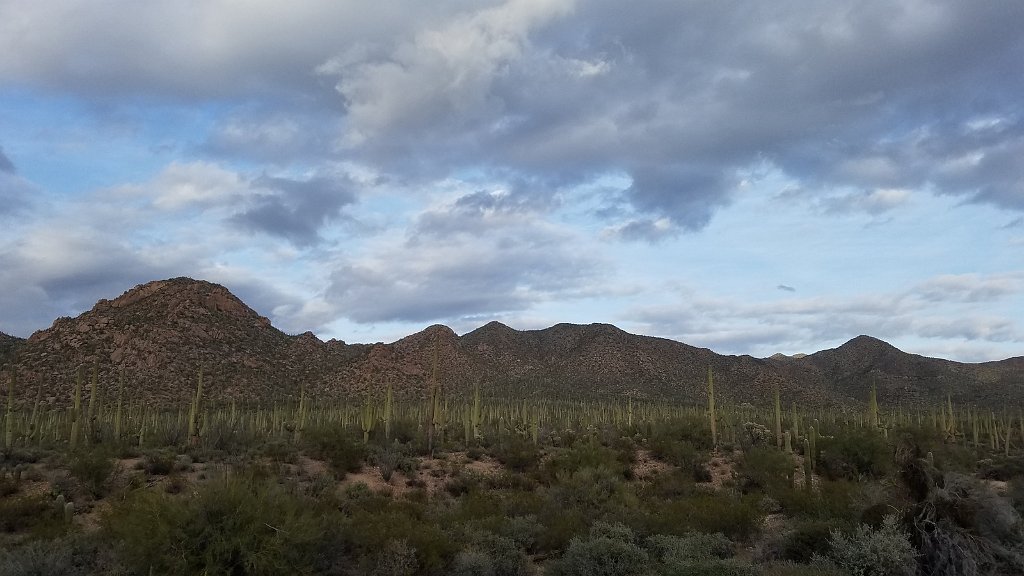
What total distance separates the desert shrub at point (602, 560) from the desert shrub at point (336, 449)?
43.0 feet

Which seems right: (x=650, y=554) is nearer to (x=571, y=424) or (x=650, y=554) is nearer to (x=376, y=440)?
(x=376, y=440)

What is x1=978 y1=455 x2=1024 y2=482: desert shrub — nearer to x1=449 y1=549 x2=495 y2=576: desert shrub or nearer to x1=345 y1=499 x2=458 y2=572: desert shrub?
x1=449 y1=549 x2=495 y2=576: desert shrub

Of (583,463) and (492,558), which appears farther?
(583,463)

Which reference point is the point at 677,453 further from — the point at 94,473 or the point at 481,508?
the point at 94,473

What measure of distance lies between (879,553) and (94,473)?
1802 cm

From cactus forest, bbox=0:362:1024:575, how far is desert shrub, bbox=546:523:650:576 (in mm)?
36

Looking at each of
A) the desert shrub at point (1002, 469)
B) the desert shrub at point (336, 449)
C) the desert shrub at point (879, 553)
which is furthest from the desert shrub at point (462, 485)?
the desert shrub at point (1002, 469)

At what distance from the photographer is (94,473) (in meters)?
17.0

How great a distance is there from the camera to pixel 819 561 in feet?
31.3

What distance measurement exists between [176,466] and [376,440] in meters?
9.05

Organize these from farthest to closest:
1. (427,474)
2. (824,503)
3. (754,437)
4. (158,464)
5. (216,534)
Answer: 1. (754,437)
2. (427,474)
3. (158,464)
4. (824,503)
5. (216,534)

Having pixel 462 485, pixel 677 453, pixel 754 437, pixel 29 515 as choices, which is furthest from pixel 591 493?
pixel 754 437

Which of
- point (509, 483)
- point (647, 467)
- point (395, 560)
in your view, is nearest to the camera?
point (395, 560)

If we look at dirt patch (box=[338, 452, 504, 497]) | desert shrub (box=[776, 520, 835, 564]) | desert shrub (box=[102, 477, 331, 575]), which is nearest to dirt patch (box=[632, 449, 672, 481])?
dirt patch (box=[338, 452, 504, 497])
